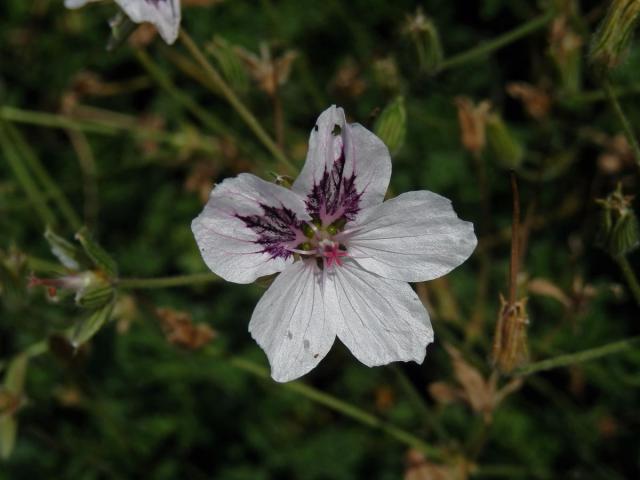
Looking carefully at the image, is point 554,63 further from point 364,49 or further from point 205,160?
point 205,160

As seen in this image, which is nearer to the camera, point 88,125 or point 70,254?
point 70,254

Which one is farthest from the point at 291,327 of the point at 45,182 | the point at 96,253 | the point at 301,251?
the point at 45,182

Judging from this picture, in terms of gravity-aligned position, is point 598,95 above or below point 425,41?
below

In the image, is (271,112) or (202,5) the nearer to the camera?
(202,5)

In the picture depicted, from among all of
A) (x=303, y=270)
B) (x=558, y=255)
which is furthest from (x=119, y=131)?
(x=558, y=255)

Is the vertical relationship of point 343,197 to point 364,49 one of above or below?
above

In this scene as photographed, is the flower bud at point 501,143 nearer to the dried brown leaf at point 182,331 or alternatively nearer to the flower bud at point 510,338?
the flower bud at point 510,338

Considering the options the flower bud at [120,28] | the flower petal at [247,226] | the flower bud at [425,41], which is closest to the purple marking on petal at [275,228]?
the flower petal at [247,226]

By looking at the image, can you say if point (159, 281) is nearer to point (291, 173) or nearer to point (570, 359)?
point (291, 173)
